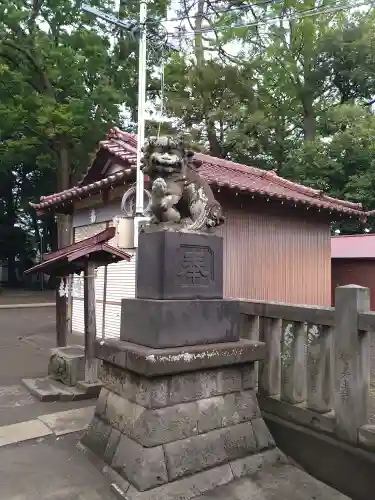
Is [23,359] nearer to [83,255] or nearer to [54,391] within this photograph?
[54,391]

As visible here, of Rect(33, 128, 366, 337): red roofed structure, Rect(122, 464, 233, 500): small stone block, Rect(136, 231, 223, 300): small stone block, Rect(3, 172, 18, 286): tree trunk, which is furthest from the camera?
Rect(3, 172, 18, 286): tree trunk

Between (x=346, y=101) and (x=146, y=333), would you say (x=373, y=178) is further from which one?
(x=146, y=333)

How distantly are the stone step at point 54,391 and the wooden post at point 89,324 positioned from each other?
0.30 metres

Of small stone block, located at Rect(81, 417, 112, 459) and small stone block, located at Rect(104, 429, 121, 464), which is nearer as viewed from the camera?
small stone block, located at Rect(104, 429, 121, 464)

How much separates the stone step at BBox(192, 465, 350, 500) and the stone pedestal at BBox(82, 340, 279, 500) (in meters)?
0.09

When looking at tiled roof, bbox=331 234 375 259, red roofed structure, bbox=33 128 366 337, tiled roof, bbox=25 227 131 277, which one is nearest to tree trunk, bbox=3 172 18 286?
red roofed structure, bbox=33 128 366 337

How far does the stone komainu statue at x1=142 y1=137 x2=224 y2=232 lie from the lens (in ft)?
12.7

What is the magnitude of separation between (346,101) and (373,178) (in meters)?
7.78

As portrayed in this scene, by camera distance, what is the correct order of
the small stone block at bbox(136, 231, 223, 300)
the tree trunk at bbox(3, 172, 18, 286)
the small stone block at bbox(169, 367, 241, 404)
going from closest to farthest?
1. the small stone block at bbox(169, 367, 241, 404)
2. the small stone block at bbox(136, 231, 223, 300)
3. the tree trunk at bbox(3, 172, 18, 286)

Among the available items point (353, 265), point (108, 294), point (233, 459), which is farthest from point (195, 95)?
point (233, 459)

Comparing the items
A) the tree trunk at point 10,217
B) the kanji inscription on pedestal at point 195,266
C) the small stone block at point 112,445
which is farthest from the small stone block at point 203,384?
the tree trunk at point 10,217

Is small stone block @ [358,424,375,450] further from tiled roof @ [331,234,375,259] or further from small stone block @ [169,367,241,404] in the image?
tiled roof @ [331,234,375,259]

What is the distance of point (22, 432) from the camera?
4.70 metres

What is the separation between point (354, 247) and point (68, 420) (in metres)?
12.7
